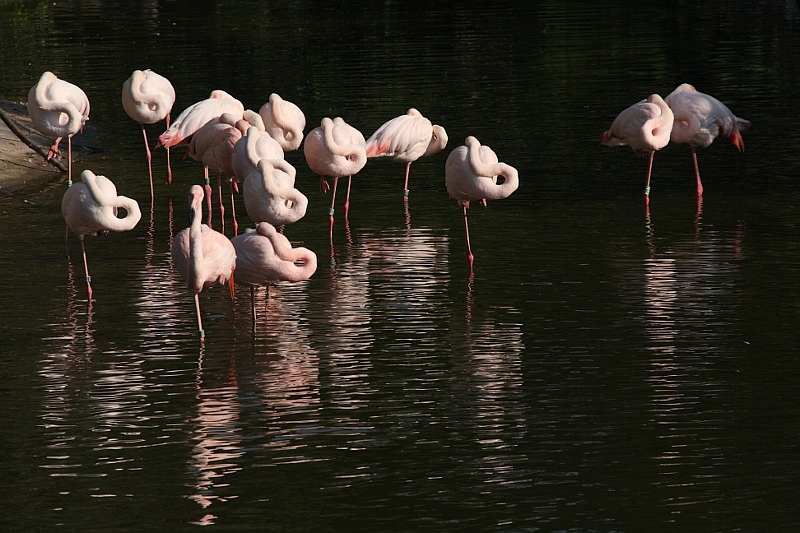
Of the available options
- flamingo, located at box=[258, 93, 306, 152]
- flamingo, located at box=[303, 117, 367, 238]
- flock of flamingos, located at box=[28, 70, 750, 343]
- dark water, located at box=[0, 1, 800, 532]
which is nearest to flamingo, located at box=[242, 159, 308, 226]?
flock of flamingos, located at box=[28, 70, 750, 343]

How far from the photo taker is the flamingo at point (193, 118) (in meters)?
12.5

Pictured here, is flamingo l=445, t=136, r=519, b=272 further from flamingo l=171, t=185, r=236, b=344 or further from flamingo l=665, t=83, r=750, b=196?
flamingo l=665, t=83, r=750, b=196

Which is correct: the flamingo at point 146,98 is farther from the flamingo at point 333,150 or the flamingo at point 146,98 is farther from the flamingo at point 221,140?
the flamingo at point 333,150

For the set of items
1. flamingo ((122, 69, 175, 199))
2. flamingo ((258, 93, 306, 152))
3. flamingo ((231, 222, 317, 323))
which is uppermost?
flamingo ((122, 69, 175, 199))

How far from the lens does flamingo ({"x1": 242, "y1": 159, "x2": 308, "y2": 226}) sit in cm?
974

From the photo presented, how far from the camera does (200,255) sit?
799 centimetres

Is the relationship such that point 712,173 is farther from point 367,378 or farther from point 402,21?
point 402,21

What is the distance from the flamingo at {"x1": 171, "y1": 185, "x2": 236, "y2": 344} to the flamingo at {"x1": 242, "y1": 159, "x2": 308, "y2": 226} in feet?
4.55

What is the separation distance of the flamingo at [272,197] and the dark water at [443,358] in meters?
0.62

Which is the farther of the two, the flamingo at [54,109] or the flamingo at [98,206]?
the flamingo at [54,109]

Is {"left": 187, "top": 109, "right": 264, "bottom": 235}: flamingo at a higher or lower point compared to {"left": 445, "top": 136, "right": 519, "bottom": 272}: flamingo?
higher

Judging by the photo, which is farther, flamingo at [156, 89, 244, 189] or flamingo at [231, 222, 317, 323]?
flamingo at [156, 89, 244, 189]

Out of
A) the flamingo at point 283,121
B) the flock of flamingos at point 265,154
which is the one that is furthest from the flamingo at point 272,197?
the flamingo at point 283,121

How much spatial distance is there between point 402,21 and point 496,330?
25.8 meters
